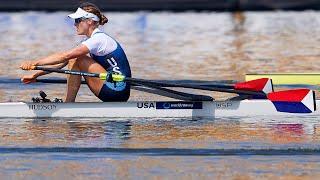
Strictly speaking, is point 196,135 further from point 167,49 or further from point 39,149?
point 167,49

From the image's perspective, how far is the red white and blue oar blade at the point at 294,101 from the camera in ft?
46.9

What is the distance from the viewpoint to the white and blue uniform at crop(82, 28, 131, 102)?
14430mm

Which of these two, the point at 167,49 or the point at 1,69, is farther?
the point at 167,49

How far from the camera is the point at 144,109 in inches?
570

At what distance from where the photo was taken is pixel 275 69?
874 inches

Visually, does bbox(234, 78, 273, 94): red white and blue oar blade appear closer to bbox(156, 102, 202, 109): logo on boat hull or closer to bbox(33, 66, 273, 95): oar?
bbox(33, 66, 273, 95): oar

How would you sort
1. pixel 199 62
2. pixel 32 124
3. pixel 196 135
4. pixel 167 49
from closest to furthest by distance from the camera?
pixel 196 135 < pixel 32 124 < pixel 199 62 < pixel 167 49

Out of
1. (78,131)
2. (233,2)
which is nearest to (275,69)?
(78,131)

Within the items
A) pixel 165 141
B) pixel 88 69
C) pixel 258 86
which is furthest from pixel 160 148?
pixel 258 86

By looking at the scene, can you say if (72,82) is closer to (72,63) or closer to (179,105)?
(72,63)

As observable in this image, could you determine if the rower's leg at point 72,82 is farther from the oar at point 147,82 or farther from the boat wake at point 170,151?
the boat wake at point 170,151

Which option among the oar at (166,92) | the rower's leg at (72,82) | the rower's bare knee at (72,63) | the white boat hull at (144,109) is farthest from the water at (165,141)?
the rower's bare knee at (72,63)

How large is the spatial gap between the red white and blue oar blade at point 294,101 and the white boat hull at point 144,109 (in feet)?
0.35

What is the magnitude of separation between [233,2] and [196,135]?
1087 inches
